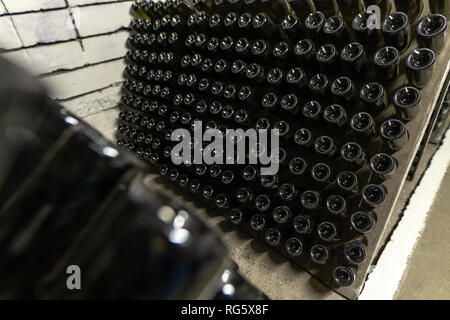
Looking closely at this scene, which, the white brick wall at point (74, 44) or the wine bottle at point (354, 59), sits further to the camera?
the white brick wall at point (74, 44)

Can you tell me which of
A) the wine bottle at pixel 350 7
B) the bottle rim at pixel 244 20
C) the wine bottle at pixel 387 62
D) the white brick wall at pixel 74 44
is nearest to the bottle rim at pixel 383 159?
the wine bottle at pixel 387 62

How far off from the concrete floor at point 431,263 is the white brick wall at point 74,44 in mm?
1651

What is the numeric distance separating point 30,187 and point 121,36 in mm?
1680

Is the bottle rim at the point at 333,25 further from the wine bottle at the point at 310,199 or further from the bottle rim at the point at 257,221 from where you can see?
the bottle rim at the point at 257,221

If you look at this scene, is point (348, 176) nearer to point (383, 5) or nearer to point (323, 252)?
point (323, 252)

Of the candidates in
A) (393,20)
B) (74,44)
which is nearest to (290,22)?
(393,20)

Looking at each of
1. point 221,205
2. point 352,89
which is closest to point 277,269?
point 221,205

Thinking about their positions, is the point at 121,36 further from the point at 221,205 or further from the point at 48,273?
the point at 48,273

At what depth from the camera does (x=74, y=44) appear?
158cm

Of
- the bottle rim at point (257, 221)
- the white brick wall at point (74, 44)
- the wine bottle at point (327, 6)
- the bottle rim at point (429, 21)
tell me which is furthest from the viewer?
the white brick wall at point (74, 44)

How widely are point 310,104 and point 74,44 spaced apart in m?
1.46

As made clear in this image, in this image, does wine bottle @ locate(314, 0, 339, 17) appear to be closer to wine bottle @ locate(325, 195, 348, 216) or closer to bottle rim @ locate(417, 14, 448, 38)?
bottle rim @ locate(417, 14, 448, 38)

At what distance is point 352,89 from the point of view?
2.42 feet

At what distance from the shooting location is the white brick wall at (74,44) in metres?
1.39
